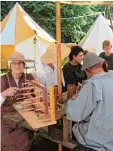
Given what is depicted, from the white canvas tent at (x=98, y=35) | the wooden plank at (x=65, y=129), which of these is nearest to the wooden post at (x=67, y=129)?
the wooden plank at (x=65, y=129)

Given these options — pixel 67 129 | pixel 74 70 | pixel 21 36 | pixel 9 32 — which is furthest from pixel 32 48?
pixel 67 129

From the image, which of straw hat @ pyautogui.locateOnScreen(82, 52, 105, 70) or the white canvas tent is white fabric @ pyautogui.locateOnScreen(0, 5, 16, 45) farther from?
straw hat @ pyautogui.locateOnScreen(82, 52, 105, 70)

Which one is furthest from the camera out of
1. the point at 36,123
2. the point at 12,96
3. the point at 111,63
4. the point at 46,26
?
the point at 46,26

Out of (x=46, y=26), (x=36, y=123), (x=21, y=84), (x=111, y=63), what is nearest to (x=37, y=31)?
(x=111, y=63)

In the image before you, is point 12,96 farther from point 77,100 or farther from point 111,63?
point 111,63

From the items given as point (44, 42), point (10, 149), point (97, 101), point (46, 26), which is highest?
point (46, 26)

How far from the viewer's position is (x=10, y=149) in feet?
9.33

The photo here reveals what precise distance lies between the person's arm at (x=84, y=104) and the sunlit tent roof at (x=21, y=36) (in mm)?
5560

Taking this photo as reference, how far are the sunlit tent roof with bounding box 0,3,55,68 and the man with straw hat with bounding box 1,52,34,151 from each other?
4.82m

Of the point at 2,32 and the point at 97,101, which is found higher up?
the point at 2,32

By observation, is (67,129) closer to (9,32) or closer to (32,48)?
(32,48)

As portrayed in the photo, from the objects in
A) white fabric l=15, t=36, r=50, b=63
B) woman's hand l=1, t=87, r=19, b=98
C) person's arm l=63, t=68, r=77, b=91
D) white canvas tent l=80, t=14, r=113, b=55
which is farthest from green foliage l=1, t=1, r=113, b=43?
woman's hand l=1, t=87, r=19, b=98

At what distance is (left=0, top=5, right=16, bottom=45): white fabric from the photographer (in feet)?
27.7

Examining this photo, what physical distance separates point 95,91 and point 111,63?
2.82 meters
